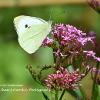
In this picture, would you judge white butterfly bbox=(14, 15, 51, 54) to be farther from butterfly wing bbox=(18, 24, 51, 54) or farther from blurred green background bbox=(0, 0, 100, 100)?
blurred green background bbox=(0, 0, 100, 100)

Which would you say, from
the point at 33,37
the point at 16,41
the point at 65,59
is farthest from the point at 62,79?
the point at 16,41

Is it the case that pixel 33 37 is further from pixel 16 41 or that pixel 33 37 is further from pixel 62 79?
pixel 16 41

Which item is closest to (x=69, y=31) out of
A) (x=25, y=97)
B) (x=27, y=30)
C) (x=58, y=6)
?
(x=27, y=30)

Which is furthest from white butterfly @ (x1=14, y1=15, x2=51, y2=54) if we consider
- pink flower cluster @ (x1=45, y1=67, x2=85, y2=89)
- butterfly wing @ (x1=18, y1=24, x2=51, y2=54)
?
pink flower cluster @ (x1=45, y1=67, x2=85, y2=89)

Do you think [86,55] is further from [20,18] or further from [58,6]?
[58,6]

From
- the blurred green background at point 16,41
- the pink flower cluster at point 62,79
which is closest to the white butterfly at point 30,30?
the pink flower cluster at point 62,79
